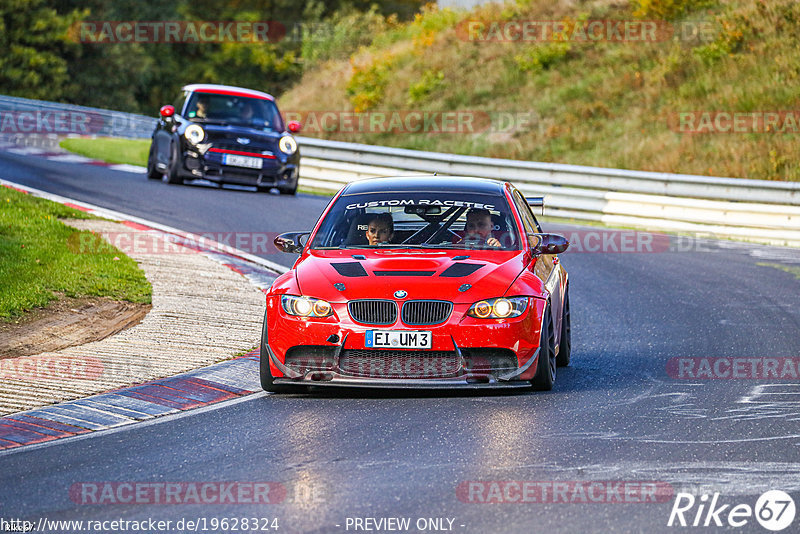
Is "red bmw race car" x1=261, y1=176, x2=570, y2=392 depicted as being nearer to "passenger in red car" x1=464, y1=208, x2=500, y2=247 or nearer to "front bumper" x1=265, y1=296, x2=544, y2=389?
"front bumper" x1=265, y1=296, x2=544, y2=389

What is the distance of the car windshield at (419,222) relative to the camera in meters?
9.63

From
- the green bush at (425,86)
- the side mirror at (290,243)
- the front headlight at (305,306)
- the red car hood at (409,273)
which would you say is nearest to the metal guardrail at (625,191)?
the green bush at (425,86)

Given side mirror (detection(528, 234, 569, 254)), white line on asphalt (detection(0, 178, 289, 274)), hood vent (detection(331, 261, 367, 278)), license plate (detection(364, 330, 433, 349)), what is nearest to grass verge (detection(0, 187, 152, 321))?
white line on asphalt (detection(0, 178, 289, 274))

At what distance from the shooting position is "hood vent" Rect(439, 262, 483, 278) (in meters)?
8.67

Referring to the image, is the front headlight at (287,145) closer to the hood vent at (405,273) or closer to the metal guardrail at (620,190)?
the metal guardrail at (620,190)

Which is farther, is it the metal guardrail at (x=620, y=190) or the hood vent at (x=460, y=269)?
the metal guardrail at (x=620, y=190)

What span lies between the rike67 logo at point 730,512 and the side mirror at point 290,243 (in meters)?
4.38

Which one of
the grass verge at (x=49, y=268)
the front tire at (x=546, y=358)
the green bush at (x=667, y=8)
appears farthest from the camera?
the green bush at (x=667, y=8)

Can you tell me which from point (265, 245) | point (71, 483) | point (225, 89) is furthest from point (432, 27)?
point (71, 483)

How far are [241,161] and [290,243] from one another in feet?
39.3

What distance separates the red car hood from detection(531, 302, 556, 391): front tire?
39cm

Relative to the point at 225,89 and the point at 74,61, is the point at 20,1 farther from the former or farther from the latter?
the point at 225,89

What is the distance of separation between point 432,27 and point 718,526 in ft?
108

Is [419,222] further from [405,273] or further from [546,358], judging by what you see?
[546,358]
